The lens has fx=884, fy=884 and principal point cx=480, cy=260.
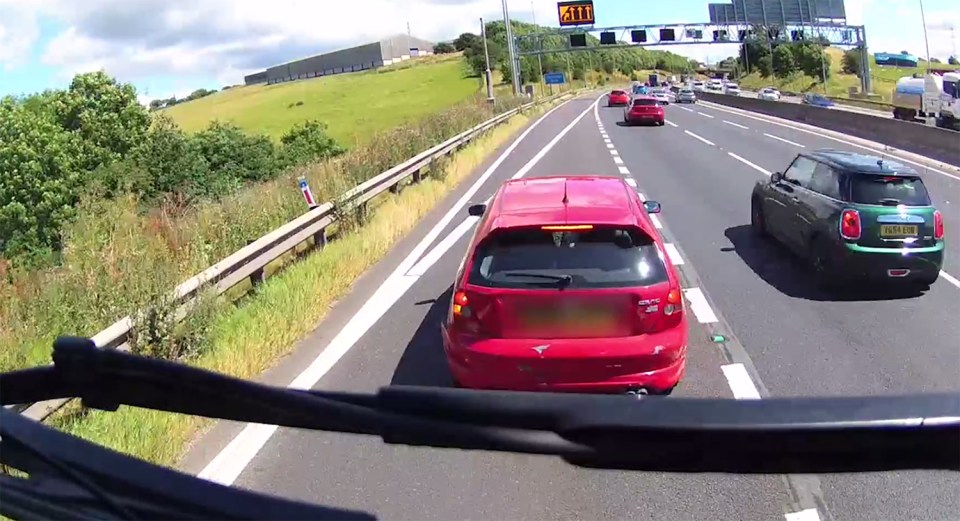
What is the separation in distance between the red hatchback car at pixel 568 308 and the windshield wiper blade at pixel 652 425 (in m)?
3.45

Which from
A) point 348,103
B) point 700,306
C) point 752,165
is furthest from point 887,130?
point 348,103

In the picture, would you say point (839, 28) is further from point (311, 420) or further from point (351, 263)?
point (311, 420)

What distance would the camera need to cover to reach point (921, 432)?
1.86 metres

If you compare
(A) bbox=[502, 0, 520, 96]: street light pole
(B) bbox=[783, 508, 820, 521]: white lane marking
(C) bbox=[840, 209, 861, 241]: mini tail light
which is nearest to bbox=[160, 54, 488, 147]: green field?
(A) bbox=[502, 0, 520, 96]: street light pole

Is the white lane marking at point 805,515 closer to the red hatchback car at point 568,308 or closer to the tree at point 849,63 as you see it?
the red hatchback car at point 568,308

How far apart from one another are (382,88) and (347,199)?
115 metres

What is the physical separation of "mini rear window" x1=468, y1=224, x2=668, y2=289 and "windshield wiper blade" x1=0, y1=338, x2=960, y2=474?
3529mm

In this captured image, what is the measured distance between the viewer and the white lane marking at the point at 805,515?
439cm

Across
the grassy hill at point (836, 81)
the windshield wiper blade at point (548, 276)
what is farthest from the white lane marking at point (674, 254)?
the grassy hill at point (836, 81)

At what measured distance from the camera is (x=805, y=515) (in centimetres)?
443

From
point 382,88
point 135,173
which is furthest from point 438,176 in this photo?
point 382,88

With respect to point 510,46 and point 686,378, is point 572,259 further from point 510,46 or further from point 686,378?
point 510,46

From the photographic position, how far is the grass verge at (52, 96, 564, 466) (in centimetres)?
532

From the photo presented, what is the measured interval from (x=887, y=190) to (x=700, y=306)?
2685 millimetres
